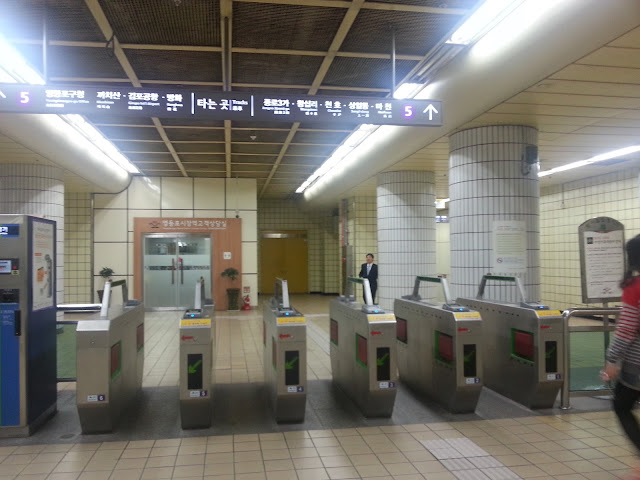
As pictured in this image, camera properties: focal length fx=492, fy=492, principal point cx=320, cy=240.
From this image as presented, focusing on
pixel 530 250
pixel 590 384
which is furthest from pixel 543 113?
pixel 590 384

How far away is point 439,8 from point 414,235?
517 cm

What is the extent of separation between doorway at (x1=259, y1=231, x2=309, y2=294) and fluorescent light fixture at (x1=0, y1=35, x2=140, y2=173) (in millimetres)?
7124

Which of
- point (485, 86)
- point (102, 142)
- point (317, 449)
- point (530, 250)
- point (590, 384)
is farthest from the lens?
point (102, 142)

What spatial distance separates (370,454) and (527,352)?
75.4 inches

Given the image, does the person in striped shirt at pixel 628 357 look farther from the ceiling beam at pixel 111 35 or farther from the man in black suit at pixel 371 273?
the man in black suit at pixel 371 273

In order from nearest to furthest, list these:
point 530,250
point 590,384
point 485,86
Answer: point 485,86 < point 590,384 < point 530,250

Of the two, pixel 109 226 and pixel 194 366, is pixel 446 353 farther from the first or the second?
pixel 109 226

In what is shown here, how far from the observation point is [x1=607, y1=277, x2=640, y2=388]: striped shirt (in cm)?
270

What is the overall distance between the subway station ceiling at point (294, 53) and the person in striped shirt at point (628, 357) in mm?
1810

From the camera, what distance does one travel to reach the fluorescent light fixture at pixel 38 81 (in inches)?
188

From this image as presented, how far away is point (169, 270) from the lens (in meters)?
12.2

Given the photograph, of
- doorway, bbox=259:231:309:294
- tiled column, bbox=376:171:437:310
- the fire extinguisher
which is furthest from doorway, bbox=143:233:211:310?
doorway, bbox=259:231:309:294

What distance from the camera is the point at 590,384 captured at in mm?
5203

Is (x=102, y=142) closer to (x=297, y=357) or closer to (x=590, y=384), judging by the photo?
(x=297, y=357)
